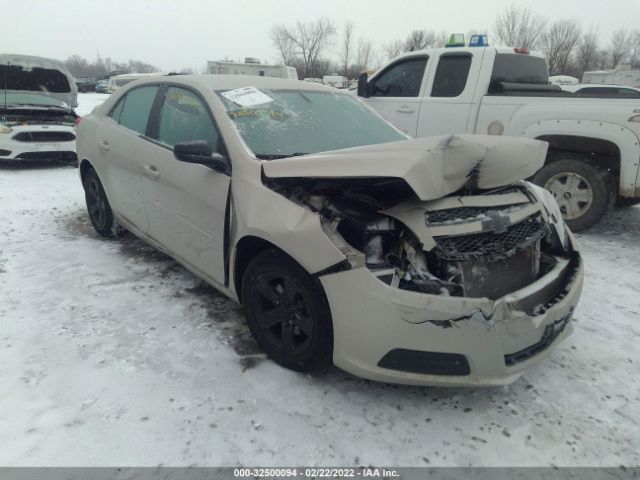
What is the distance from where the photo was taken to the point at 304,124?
312 cm

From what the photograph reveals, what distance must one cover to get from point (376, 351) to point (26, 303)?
259 centimetres

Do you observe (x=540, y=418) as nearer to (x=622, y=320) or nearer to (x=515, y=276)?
(x=515, y=276)

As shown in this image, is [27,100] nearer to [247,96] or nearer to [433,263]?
[247,96]

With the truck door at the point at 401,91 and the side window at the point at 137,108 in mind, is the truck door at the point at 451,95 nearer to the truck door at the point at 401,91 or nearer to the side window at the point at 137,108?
the truck door at the point at 401,91

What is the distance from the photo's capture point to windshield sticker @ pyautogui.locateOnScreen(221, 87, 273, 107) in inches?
121

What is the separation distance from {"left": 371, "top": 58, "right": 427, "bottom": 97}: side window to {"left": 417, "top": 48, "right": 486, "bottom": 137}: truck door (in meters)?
0.22

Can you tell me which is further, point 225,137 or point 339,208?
point 225,137

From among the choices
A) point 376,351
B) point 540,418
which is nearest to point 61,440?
point 376,351

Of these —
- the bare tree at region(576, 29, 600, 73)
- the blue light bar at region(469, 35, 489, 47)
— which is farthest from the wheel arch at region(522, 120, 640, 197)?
the bare tree at region(576, 29, 600, 73)

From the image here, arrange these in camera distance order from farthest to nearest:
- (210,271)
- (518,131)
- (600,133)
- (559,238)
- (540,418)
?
(518,131) → (600,133) → (210,271) → (559,238) → (540,418)

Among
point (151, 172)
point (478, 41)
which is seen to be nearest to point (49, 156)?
point (151, 172)

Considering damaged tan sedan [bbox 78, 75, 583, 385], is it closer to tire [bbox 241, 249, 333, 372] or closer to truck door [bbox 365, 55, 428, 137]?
tire [bbox 241, 249, 333, 372]

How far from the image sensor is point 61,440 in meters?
2.02

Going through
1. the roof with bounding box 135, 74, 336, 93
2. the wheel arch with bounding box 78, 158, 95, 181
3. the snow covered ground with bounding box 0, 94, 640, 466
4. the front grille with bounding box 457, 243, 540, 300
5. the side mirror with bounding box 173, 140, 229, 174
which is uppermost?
the roof with bounding box 135, 74, 336, 93
